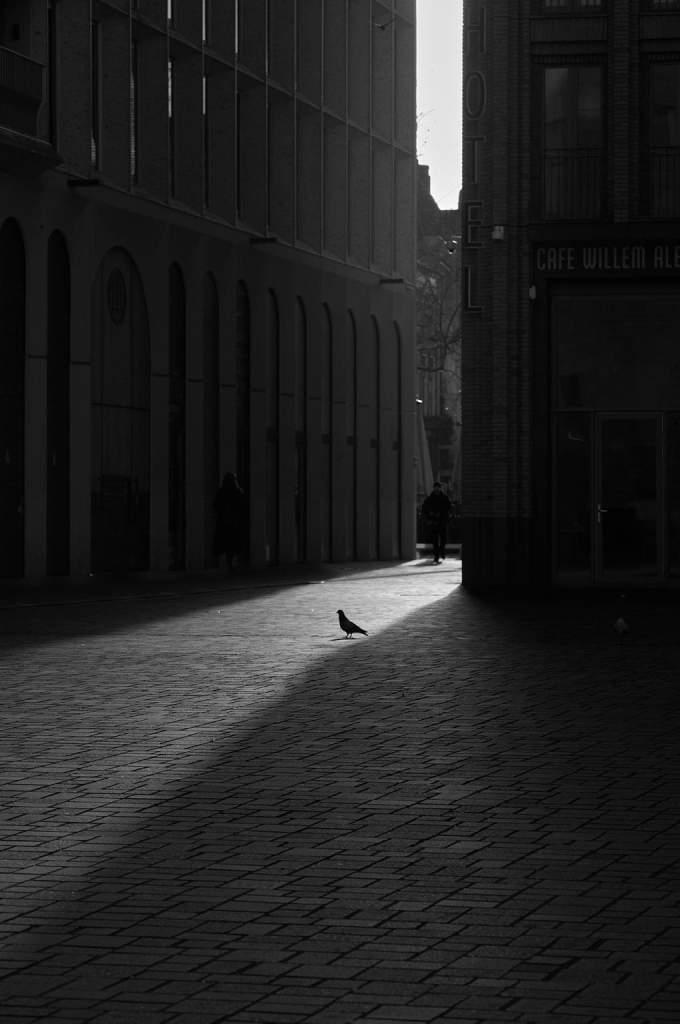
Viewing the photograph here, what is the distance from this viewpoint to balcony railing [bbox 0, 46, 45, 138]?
92.6ft

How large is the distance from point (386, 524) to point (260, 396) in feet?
30.3

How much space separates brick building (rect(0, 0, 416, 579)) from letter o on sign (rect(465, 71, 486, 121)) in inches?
260

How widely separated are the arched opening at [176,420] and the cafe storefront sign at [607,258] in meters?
9.45

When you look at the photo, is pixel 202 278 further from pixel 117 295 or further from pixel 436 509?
pixel 436 509

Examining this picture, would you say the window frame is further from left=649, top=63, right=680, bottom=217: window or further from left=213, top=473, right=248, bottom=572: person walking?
left=213, top=473, right=248, bottom=572: person walking

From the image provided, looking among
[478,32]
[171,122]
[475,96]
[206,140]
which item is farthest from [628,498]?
[206,140]

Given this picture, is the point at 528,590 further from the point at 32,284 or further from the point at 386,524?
the point at 386,524

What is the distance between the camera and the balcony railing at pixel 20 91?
28234 millimetres

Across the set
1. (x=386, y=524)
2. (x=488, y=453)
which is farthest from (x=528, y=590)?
(x=386, y=524)

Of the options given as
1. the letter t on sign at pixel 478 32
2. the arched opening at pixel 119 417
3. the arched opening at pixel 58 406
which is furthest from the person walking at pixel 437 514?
the letter t on sign at pixel 478 32

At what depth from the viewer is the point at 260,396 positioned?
3909 centimetres

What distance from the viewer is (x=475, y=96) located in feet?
92.7

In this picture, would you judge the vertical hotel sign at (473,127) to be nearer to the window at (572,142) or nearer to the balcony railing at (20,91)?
the window at (572,142)

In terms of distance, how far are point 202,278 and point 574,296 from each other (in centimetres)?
1045
